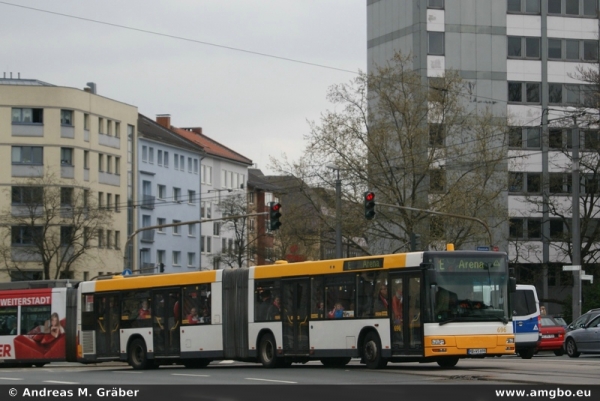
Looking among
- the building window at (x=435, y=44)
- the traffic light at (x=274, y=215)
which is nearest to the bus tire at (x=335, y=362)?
the traffic light at (x=274, y=215)

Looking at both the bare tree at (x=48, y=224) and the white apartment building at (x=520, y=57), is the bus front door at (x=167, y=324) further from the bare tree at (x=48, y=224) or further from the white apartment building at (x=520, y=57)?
the white apartment building at (x=520, y=57)

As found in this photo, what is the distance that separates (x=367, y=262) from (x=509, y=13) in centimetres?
5075

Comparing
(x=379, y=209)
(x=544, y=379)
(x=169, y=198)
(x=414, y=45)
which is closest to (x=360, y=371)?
→ (x=544, y=379)

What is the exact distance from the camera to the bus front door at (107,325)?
33906 mm

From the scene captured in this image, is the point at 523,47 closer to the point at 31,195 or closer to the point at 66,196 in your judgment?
the point at 66,196

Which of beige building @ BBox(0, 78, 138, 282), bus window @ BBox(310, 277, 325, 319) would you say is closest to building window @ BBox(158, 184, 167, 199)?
beige building @ BBox(0, 78, 138, 282)

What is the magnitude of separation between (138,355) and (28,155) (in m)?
55.4

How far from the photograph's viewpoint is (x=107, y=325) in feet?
112

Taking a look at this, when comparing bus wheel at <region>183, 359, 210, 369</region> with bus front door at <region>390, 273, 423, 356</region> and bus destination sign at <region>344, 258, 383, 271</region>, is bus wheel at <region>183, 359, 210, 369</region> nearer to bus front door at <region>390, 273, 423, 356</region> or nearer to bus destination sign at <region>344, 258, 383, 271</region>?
bus destination sign at <region>344, 258, 383, 271</region>

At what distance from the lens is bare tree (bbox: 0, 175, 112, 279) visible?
7462cm

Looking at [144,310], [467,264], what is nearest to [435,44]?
[144,310]

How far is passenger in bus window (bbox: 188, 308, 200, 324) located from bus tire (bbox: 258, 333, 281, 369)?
95.3 inches

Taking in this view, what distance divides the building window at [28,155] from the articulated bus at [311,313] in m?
51.1

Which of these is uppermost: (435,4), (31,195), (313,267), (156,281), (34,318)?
(435,4)
